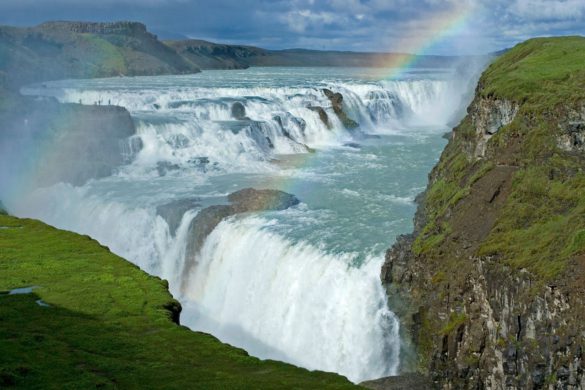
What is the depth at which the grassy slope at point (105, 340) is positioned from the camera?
1019 cm

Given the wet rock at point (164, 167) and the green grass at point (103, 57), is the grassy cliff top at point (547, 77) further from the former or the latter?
the green grass at point (103, 57)

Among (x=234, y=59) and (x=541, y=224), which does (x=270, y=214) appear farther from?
(x=234, y=59)

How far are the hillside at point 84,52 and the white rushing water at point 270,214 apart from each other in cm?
5161

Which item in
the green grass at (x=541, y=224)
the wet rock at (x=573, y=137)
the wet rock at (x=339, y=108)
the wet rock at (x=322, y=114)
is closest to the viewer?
the green grass at (x=541, y=224)

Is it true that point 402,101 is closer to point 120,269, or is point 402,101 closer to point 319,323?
point 319,323

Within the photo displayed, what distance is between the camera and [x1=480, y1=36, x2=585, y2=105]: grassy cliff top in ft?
68.0

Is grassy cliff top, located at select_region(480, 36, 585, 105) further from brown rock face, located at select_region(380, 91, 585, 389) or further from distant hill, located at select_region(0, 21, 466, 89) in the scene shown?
distant hill, located at select_region(0, 21, 466, 89)

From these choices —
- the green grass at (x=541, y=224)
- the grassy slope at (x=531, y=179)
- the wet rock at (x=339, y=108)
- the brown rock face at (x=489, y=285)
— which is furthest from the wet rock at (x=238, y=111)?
the green grass at (x=541, y=224)

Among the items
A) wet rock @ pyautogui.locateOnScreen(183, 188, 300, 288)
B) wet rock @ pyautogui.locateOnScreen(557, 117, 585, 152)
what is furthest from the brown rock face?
wet rock @ pyautogui.locateOnScreen(183, 188, 300, 288)

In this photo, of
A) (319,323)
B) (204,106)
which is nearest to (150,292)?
(319,323)

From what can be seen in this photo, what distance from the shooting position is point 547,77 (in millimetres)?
22562

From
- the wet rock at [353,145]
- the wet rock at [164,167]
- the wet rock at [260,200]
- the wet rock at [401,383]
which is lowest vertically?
the wet rock at [401,383]

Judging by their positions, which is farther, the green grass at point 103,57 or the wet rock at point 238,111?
the green grass at point 103,57

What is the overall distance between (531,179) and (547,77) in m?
5.90
